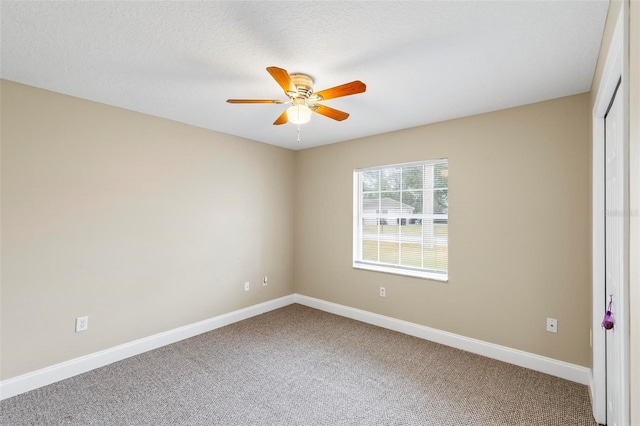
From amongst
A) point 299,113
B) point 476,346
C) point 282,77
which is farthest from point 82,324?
point 476,346

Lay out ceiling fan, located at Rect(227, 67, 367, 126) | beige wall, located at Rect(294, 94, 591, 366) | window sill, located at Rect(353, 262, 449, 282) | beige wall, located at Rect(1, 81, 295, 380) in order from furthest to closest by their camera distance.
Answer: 1. window sill, located at Rect(353, 262, 449, 282)
2. beige wall, located at Rect(294, 94, 591, 366)
3. beige wall, located at Rect(1, 81, 295, 380)
4. ceiling fan, located at Rect(227, 67, 367, 126)

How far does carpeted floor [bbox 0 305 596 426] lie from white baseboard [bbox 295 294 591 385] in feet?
0.26

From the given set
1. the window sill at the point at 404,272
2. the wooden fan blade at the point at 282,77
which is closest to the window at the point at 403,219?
the window sill at the point at 404,272

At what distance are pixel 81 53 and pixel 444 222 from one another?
3.56 metres

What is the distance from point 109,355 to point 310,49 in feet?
10.6

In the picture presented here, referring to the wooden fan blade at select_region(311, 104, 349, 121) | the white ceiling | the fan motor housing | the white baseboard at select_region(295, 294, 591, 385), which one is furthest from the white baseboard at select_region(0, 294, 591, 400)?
the fan motor housing

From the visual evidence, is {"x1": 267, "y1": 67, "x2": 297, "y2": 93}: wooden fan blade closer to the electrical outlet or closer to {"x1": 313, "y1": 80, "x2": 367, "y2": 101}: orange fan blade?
{"x1": 313, "y1": 80, "x2": 367, "y2": 101}: orange fan blade

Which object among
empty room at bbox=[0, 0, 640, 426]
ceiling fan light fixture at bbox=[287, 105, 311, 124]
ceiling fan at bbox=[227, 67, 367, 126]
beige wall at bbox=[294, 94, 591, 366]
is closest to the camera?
empty room at bbox=[0, 0, 640, 426]

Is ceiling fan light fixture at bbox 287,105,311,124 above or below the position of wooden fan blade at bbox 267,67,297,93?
below

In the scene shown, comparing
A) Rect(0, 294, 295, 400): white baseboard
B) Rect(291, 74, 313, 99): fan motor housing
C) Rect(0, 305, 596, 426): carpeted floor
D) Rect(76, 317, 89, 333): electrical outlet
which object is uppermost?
Rect(291, 74, 313, 99): fan motor housing

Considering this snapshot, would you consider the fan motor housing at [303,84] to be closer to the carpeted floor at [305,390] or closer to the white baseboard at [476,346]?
the carpeted floor at [305,390]

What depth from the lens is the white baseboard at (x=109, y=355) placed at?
2.41m

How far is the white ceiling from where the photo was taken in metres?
1.58

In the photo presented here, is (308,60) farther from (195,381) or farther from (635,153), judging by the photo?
(195,381)
